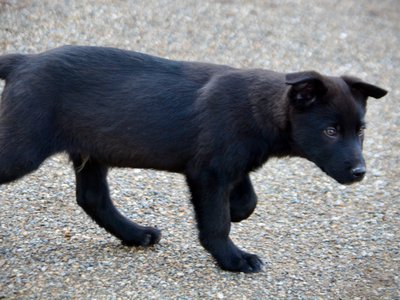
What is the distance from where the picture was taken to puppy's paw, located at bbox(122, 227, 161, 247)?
213 inches

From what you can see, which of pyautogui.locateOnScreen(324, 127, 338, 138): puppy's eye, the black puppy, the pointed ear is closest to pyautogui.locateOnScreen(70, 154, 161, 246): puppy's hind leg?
the black puppy

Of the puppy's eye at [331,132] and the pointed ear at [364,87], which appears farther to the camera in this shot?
the pointed ear at [364,87]

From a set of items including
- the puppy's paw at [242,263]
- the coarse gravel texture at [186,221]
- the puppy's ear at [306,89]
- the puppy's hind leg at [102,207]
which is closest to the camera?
the puppy's ear at [306,89]

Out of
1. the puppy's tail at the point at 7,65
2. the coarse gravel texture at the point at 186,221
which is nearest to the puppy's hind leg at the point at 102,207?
the coarse gravel texture at the point at 186,221

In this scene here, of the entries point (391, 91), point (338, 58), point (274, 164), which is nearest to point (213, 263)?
point (274, 164)

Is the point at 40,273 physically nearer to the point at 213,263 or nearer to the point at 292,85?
the point at 213,263

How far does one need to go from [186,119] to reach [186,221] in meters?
1.36

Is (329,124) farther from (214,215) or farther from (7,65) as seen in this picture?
(7,65)

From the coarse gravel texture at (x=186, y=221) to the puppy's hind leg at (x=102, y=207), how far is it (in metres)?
0.11

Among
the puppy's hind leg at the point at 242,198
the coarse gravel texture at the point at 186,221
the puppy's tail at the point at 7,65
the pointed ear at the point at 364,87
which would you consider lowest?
the coarse gravel texture at the point at 186,221

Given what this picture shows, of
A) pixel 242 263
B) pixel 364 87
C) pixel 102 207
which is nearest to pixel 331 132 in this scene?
pixel 364 87

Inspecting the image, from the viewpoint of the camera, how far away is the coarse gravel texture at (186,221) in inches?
193

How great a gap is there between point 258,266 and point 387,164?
10.6ft

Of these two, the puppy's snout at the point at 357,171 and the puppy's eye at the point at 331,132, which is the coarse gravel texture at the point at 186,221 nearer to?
the puppy's snout at the point at 357,171
